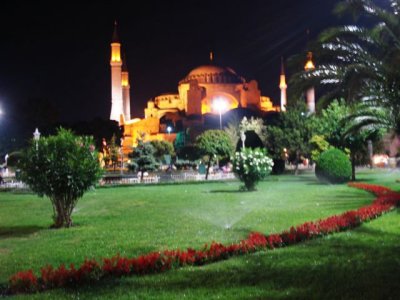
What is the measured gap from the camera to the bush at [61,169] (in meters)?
11.8

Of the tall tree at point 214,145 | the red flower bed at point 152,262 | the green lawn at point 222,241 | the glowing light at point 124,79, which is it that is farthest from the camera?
the glowing light at point 124,79

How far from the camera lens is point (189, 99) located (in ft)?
314

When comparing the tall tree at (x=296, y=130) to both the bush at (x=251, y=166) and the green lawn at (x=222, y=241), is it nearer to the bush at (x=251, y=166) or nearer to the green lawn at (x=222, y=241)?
the bush at (x=251, y=166)

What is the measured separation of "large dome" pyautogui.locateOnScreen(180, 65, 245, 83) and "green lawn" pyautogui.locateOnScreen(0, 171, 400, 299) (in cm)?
9393

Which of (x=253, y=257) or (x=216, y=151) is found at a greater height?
(x=216, y=151)

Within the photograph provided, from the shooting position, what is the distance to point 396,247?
7.79m

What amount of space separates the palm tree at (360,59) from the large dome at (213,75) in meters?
95.3

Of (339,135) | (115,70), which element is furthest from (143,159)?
(115,70)

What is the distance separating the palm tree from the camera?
11922 mm

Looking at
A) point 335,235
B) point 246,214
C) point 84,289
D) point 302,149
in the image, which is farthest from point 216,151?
point 84,289

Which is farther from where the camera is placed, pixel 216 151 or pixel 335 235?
pixel 216 151

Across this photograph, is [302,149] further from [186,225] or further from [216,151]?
[186,225]

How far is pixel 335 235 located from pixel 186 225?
3.42 meters

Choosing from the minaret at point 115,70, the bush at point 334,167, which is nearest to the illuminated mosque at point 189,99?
the minaret at point 115,70
